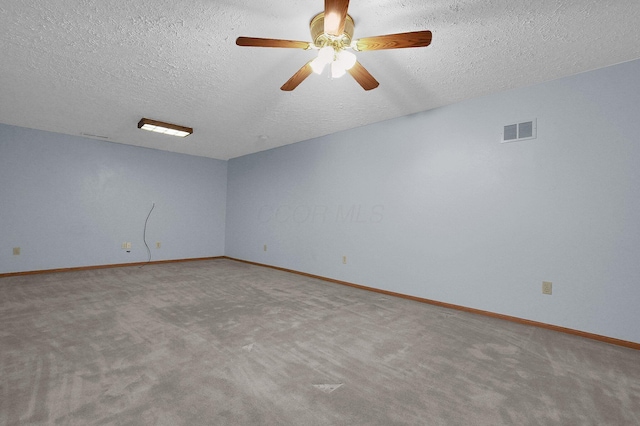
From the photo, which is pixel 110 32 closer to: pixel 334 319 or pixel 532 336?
pixel 334 319

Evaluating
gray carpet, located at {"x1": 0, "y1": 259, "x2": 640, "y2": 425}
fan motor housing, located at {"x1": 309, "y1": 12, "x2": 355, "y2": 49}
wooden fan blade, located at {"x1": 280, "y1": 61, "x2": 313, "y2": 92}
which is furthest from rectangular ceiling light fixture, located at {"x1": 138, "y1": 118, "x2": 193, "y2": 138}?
fan motor housing, located at {"x1": 309, "y1": 12, "x2": 355, "y2": 49}

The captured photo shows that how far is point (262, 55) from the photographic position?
2449 mm

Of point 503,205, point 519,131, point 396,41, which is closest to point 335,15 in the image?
point 396,41

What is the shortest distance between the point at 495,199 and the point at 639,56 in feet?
5.13

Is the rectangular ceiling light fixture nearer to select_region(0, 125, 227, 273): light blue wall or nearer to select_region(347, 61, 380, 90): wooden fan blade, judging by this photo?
select_region(0, 125, 227, 273): light blue wall

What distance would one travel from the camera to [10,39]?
7.47ft

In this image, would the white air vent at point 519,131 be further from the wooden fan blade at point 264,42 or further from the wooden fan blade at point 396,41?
the wooden fan blade at point 264,42

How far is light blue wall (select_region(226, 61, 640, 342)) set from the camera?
8.13 ft

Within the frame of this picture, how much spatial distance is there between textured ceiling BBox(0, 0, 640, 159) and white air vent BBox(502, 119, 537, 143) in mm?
412

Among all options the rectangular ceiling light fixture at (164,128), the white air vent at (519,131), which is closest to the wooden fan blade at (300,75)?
the white air vent at (519,131)

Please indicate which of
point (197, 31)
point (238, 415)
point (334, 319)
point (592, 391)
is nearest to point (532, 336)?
point (592, 391)

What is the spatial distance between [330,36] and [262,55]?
78 centimetres

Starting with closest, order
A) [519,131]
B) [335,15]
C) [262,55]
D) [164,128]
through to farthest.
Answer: [335,15], [262,55], [519,131], [164,128]

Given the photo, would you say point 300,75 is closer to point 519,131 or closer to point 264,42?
point 264,42
